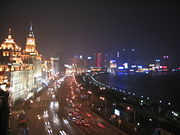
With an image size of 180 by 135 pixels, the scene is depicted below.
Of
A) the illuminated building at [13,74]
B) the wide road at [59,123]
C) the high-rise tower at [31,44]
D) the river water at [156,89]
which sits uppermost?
the high-rise tower at [31,44]

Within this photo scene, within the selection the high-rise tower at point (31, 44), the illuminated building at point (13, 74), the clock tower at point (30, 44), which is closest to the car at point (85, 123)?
the illuminated building at point (13, 74)

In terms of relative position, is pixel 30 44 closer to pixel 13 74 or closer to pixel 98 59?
pixel 13 74

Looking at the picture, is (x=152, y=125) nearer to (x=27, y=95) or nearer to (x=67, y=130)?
(x=67, y=130)

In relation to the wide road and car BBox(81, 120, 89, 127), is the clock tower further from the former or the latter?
car BBox(81, 120, 89, 127)

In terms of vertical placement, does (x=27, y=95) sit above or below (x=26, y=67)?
below

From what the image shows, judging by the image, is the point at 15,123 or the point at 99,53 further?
the point at 99,53

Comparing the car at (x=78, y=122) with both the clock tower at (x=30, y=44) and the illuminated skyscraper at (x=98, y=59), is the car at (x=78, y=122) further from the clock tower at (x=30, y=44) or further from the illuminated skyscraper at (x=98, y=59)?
the illuminated skyscraper at (x=98, y=59)

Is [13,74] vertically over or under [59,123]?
over

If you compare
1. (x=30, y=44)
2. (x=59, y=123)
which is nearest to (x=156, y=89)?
(x=30, y=44)

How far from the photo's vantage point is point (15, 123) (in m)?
18.3

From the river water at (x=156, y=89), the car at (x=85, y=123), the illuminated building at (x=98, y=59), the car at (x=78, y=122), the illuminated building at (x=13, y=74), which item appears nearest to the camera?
the car at (x=85, y=123)

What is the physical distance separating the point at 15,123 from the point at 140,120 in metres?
10.8

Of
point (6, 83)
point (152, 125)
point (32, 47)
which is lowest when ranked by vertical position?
point (152, 125)

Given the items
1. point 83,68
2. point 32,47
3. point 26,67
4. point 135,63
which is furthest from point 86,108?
point 135,63
